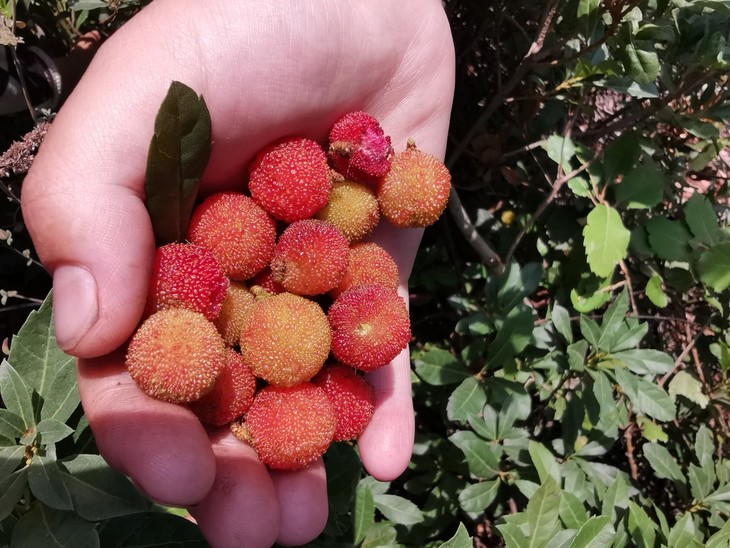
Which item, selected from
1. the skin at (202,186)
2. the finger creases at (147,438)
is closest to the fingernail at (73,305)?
the skin at (202,186)

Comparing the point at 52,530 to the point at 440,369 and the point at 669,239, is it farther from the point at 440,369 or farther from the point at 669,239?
the point at 669,239

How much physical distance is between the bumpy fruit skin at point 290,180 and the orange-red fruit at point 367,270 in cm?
13

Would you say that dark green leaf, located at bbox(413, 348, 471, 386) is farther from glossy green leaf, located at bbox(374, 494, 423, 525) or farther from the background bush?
glossy green leaf, located at bbox(374, 494, 423, 525)

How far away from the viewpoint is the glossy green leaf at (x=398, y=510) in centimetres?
145

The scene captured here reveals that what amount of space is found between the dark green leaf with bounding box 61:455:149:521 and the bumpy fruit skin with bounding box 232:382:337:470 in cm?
23

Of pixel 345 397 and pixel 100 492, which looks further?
pixel 345 397

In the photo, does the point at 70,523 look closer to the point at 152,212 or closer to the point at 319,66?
the point at 152,212

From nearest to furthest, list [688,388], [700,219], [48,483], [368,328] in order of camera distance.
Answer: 1. [48,483]
2. [368,328]
3. [700,219]
4. [688,388]

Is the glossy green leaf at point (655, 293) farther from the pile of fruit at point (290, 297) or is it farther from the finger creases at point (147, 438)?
the finger creases at point (147, 438)

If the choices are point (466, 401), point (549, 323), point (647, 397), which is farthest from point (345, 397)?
point (647, 397)

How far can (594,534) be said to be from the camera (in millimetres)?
1186

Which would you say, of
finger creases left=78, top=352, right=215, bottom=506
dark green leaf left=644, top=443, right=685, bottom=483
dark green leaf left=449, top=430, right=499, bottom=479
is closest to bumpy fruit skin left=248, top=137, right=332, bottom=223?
finger creases left=78, top=352, right=215, bottom=506

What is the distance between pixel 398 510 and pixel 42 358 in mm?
854

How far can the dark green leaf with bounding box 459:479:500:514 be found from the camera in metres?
1.44
